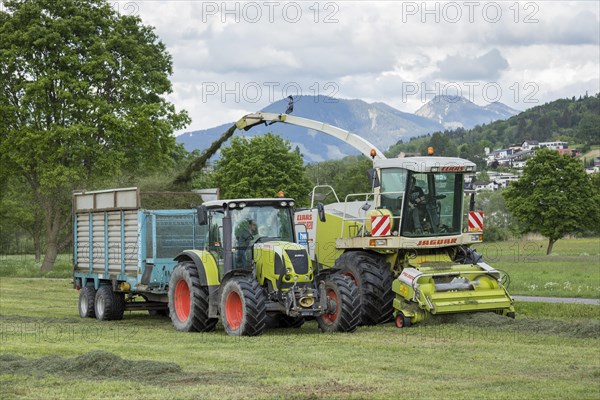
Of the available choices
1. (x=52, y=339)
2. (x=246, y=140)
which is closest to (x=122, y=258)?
(x=52, y=339)

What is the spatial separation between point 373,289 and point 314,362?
18.3ft

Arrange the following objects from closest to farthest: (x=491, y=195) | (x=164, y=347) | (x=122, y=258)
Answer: (x=164, y=347) < (x=122, y=258) < (x=491, y=195)

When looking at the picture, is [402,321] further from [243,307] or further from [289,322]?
[243,307]

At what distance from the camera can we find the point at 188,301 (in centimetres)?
1748

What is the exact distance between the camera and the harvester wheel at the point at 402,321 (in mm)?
16688

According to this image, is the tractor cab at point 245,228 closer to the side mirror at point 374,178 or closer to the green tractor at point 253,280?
the green tractor at point 253,280

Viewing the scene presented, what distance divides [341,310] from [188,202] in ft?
21.6

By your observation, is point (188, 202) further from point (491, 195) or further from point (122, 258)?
point (491, 195)

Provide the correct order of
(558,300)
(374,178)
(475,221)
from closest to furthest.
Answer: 1. (374,178)
2. (475,221)
3. (558,300)

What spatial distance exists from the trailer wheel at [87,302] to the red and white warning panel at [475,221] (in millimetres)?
9159

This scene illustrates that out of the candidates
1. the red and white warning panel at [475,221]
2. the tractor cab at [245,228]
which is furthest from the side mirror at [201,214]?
the red and white warning panel at [475,221]

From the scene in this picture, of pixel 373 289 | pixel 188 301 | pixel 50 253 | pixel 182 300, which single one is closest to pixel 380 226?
pixel 373 289

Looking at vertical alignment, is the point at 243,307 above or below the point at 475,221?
below

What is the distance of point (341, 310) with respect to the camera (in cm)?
1576
